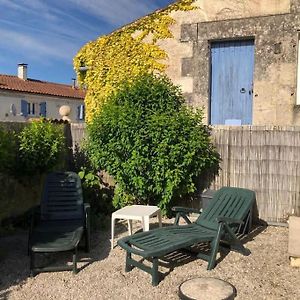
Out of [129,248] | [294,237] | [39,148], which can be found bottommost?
[294,237]

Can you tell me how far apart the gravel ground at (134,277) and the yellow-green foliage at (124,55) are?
18.0ft

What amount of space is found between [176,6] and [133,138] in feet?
15.9

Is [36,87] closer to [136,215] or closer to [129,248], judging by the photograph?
[136,215]

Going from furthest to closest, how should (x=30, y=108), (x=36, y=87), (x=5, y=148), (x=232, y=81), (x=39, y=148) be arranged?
(x=36, y=87)
(x=30, y=108)
(x=232, y=81)
(x=39, y=148)
(x=5, y=148)

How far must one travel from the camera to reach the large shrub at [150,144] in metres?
6.96

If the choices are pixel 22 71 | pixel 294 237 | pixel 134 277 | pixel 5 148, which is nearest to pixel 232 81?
pixel 294 237

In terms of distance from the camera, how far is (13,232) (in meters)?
6.76

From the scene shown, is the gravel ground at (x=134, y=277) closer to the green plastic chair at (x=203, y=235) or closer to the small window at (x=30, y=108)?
the green plastic chair at (x=203, y=235)

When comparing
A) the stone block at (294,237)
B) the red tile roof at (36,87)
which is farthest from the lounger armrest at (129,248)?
the red tile roof at (36,87)

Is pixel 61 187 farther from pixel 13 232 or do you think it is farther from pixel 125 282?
pixel 125 282

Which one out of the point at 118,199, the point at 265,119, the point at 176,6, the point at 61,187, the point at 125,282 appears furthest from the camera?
the point at 176,6

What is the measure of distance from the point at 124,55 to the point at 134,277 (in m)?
7.43

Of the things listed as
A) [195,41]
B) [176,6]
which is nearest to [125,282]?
[195,41]

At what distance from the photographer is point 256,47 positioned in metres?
9.26
